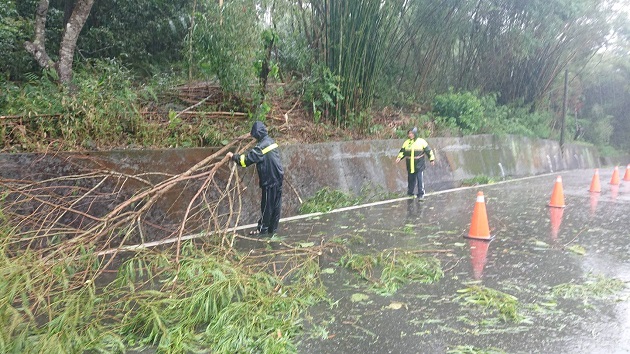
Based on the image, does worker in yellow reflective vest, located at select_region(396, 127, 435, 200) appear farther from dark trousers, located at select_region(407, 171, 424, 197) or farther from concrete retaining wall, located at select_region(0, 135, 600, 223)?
concrete retaining wall, located at select_region(0, 135, 600, 223)

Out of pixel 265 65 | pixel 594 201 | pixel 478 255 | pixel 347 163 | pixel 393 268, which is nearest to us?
pixel 393 268

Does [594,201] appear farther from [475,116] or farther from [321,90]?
[475,116]

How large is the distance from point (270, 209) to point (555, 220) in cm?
466

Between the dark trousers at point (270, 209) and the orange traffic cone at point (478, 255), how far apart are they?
2640 mm

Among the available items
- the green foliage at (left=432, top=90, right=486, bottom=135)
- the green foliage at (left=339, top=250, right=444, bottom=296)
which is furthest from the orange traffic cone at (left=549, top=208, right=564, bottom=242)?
the green foliage at (left=432, top=90, right=486, bottom=135)

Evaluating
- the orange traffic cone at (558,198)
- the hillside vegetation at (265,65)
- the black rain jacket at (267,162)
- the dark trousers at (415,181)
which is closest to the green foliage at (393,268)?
the black rain jacket at (267,162)

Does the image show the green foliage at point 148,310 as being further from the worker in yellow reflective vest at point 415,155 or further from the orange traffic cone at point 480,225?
the worker in yellow reflective vest at point 415,155

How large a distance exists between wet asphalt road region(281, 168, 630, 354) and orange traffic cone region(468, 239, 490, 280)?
0.04ft

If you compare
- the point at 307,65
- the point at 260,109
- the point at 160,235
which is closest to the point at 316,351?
the point at 160,235

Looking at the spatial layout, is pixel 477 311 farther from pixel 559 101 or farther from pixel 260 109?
pixel 559 101

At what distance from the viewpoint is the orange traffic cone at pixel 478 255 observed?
5.01 meters

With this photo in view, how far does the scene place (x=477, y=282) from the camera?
4.65 meters

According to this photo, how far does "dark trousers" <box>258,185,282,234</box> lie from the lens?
21.7 ft

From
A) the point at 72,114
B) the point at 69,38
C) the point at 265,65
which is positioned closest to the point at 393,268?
the point at 72,114
